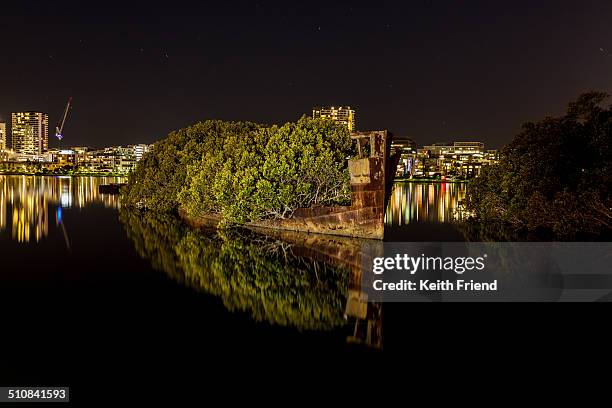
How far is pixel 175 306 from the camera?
1370 cm

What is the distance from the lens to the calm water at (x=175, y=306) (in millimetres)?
10195

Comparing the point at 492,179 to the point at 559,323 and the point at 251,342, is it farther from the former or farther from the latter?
the point at 251,342

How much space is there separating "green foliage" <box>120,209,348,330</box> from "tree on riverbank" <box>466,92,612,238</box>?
12668mm

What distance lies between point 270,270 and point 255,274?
0.79 metres

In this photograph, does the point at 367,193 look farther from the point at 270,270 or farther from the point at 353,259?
the point at 270,270

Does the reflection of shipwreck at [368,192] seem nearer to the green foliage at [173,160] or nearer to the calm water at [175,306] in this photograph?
the calm water at [175,306]

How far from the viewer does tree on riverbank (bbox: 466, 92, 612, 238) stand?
24453mm

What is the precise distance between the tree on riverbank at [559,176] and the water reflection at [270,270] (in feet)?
31.7

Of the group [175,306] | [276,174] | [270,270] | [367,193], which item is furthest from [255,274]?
[276,174]

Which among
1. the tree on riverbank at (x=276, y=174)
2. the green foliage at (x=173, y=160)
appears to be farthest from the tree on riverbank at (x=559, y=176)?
the green foliage at (x=173, y=160)

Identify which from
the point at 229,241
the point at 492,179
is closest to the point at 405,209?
the point at 492,179

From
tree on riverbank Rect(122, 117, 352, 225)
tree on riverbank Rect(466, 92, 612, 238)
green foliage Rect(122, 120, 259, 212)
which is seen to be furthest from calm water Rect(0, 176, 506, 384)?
green foliage Rect(122, 120, 259, 212)

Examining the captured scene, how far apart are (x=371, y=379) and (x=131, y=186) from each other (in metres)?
45.0

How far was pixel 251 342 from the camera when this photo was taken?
10.8 m
